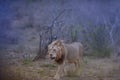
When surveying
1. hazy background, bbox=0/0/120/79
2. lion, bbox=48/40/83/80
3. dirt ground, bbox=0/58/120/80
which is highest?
hazy background, bbox=0/0/120/79

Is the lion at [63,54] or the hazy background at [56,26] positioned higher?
the hazy background at [56,26]

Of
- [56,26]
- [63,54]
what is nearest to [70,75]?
[63,54]

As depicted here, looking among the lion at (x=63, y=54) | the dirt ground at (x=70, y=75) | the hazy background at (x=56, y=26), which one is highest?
the hazy background at (x=56, y=26)

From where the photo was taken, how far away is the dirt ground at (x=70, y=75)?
158 inches

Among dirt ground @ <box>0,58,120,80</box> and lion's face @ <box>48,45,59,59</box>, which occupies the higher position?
lion's face @ <box>48,45,59,59</box>

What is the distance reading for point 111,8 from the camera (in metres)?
4.00

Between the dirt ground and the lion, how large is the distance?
0.06 m

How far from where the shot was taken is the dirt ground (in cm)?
401

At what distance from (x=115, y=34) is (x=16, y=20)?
3.72 ft

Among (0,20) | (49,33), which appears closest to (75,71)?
(49,33)

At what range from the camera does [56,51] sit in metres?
4.05

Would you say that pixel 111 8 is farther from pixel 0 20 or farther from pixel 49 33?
pixel 0 20

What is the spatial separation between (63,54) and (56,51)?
86 mm

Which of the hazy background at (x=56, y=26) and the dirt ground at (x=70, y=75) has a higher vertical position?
the hazy background at (x=56, y=26)
